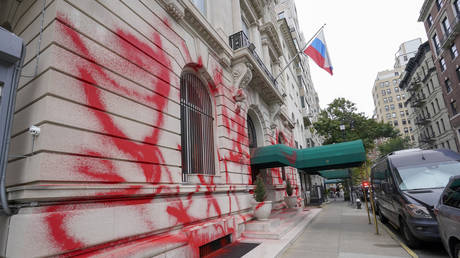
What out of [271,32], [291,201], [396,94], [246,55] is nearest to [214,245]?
[246,55]

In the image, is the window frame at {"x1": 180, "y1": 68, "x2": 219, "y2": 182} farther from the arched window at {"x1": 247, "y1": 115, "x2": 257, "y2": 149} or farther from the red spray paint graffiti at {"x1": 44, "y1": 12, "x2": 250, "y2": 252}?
the arched window at {"x1": 247, "y1": 115, "x2": 257, "y2": 149}

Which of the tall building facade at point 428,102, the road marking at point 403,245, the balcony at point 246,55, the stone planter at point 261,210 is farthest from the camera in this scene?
the tall building facade at point 428,102

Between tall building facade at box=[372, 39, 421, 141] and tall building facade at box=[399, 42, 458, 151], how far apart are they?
44.8m

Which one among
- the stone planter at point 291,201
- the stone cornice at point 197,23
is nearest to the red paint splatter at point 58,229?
the stone cornice at point 197,23

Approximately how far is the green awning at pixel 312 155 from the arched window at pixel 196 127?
360cm

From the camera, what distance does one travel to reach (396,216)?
7828 millimetres

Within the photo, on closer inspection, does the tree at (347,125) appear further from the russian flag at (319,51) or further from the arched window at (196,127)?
the arched window at (196,127)

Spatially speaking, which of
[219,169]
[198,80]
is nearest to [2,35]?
[198,80]

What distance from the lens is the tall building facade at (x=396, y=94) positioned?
83375 millimetres

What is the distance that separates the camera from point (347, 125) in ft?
109

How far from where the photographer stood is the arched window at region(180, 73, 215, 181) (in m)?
7.69

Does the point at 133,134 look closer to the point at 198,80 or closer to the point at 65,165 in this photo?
the point at 65,165

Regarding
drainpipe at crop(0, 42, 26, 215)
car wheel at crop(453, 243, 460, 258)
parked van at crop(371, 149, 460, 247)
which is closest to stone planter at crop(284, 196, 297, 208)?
parked van at crop(371, 149, 460, 247)

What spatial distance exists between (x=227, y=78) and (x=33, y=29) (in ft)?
22.3
